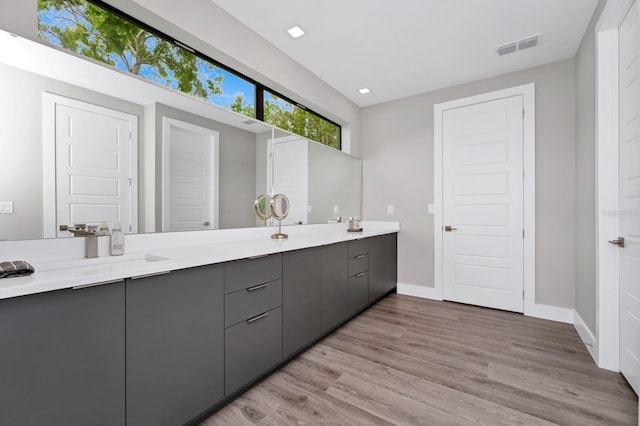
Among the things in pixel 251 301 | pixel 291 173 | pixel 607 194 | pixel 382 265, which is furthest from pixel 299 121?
pixel 607 194

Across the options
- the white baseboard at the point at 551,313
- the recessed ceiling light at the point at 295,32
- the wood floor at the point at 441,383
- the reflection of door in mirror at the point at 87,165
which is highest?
the recessed ceiling light at the point at 295,32

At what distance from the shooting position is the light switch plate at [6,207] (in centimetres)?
124

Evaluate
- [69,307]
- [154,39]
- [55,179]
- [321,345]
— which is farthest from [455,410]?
[154,39]

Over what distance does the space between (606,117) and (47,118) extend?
327cm

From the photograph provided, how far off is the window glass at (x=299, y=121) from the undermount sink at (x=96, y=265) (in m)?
1.72

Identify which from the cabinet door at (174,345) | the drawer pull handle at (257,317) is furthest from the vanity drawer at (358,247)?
the cabinet door at (174,345)

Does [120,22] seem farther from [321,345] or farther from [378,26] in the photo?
[321,345]

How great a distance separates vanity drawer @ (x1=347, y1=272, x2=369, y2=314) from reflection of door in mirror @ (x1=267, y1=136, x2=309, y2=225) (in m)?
0.80

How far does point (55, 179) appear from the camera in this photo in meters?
1.39

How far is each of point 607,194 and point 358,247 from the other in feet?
6.13

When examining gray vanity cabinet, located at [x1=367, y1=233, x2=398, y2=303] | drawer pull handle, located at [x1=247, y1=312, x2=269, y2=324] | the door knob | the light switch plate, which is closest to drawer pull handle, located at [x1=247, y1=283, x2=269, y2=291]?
drawer pull handle, located at [x1=247, y1=312, x2=269, y2=324]

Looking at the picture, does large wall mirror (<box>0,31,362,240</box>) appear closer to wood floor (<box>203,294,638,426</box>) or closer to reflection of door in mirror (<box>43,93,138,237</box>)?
reflection of door in mirror (<box>43,93,138,237</box>)

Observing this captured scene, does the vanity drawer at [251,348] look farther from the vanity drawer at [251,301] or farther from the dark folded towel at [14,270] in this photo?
the dark folded towel at [14,270]

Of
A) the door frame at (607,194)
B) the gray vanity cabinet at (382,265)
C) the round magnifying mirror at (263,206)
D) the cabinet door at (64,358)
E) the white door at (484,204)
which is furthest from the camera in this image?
the gray vanity cabinet at (382,265)
